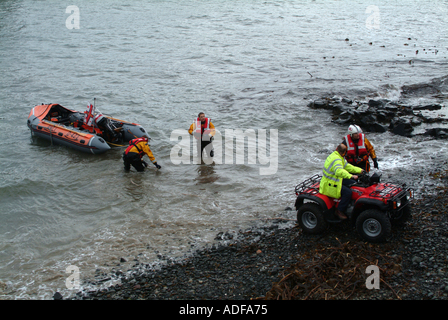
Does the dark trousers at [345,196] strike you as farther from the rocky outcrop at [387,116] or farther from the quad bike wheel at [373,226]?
the rocky outcrop at [387,116]

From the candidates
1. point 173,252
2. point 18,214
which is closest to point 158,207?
point 173,252

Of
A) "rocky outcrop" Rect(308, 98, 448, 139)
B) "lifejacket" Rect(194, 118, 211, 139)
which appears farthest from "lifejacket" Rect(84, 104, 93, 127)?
"rocky outcrop" Rect(308, 98, 448, 139)

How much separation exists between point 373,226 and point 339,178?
941 mm

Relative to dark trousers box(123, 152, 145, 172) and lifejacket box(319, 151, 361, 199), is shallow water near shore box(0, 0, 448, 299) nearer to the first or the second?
dark trousers box(123, 152, 145, 172)

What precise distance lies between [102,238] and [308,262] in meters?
4.55

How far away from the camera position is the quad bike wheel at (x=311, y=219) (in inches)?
264

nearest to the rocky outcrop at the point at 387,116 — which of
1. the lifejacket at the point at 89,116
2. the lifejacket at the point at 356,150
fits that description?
the lifejacket at the point at 356,150

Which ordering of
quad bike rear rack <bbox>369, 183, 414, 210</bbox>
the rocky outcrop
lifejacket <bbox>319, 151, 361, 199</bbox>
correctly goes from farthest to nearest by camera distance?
1. the rocky outcrop
2. lifejacket <bbox>319, 151, 361, 199</bbox>
3. quad bike rear rack <bbox>369, 183, 414, 210</bbox>

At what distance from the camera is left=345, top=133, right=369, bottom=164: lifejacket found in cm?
770

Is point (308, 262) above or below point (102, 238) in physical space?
above

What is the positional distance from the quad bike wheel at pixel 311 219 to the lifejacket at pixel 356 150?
1.67m

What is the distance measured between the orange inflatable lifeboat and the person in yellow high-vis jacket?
853 centimetres

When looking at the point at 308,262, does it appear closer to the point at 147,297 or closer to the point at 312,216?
the point at 312,216

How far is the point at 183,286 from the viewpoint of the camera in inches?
243
